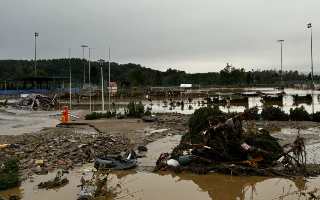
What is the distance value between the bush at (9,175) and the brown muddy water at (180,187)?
210mm

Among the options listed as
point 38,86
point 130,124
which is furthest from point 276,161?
point 38,86

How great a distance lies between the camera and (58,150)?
17.5 metres

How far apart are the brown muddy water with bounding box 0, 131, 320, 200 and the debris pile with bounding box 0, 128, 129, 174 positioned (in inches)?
46.7

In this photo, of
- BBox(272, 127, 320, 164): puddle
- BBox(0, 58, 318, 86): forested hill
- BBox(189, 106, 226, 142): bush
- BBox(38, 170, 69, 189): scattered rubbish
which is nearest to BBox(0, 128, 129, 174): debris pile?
BBox(38, 170, 69, 189): scattered rubbish

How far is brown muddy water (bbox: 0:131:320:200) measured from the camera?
39.3ft

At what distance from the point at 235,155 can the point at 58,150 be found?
6.41 meters

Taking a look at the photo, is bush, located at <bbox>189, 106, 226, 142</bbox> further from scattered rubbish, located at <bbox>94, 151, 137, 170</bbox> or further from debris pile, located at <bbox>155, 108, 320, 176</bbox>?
scattered rubbish, located at <bbox>94, 151, 137, 170</bbox>

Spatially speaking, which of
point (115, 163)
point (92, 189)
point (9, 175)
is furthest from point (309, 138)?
point (9, 175)

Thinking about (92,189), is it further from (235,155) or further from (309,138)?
(309,138)

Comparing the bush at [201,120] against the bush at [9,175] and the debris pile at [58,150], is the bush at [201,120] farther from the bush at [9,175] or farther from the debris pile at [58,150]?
the bush at [9,175]

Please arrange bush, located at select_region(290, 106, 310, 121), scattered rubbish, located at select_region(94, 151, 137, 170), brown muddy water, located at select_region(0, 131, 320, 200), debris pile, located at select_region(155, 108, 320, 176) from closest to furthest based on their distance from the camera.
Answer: brown muddy water, located at select_region(0, 131, 320, 200) < debris pile, located at select_region(155, 108, 320, 176) < scattered rubbish, located at select_region(94, 151, 137, 170) < bush, located at select_region(290, 106, 310, 121)

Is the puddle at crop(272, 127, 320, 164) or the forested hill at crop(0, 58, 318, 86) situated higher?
the forested hill at crop(0, 58, 318, 86)

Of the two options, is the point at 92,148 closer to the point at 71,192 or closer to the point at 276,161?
the point at 71,192

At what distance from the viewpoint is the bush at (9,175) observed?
42.7 feet
